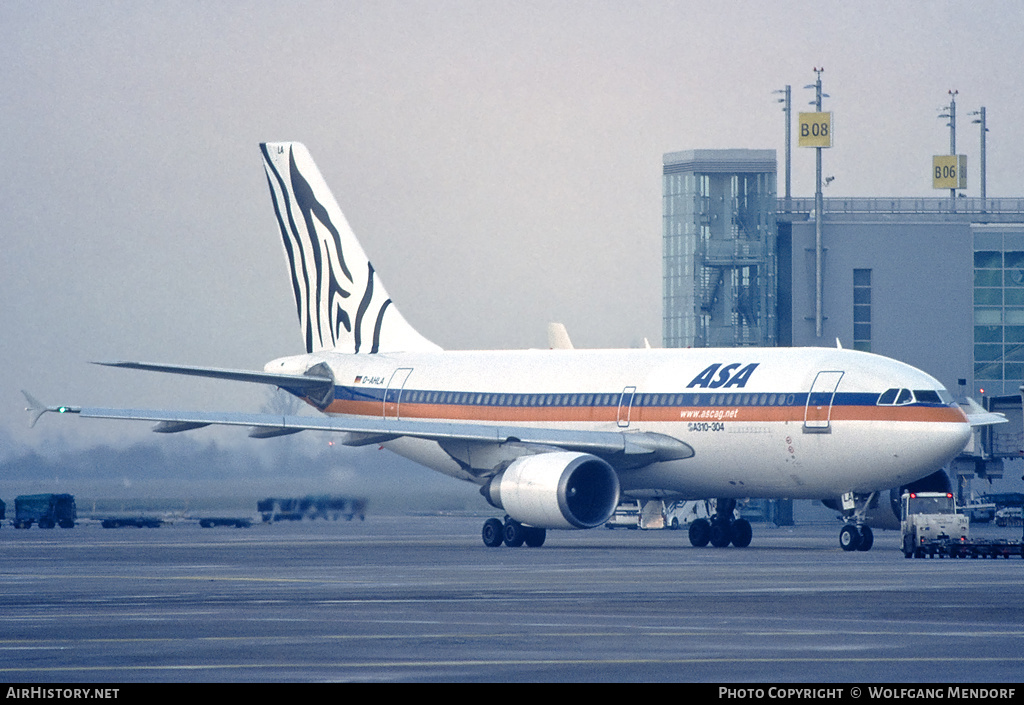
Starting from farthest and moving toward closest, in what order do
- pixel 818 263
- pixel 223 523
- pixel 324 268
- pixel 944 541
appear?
pixel 818 263 → pixel 223 523 → pixel 324 268 → pixel 944 541

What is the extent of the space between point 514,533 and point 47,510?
27.5m

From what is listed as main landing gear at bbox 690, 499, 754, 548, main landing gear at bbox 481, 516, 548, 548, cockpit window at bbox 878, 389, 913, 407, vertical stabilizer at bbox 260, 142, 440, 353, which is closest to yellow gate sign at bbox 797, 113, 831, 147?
vertical stabilizer at bbox 260, 142, 440, 353

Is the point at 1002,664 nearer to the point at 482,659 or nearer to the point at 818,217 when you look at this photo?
the point at 482,659

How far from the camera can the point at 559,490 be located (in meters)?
41.6

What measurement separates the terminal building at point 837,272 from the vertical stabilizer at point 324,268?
2997 centimetres

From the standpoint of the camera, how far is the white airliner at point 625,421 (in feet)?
135

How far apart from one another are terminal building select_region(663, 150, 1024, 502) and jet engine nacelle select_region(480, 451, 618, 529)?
3977 centimetres

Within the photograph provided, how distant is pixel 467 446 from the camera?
4622 centimetres

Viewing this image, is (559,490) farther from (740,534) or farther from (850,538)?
(850,538)

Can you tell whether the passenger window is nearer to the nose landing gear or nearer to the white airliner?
the white airliner

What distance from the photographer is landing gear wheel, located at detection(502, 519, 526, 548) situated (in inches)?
1756

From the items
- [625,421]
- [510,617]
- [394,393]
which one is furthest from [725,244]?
[510,617]
